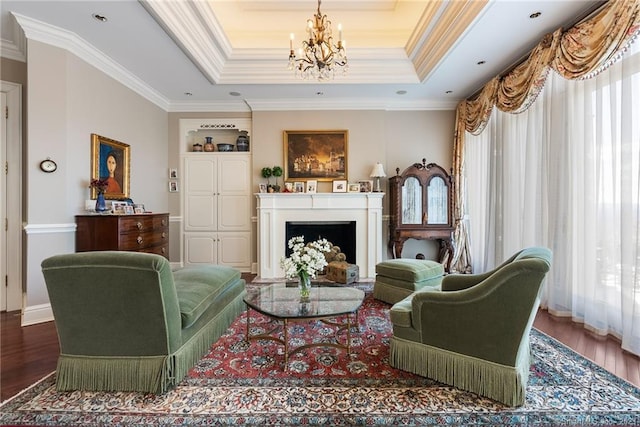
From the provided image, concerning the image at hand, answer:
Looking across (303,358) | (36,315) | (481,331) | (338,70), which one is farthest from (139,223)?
(481,331)

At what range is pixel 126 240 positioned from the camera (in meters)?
3.47

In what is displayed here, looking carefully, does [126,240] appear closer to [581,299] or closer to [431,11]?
[431,11]

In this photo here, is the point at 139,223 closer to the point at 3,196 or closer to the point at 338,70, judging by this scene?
the point at 3,196

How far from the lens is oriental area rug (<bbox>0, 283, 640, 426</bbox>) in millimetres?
1705

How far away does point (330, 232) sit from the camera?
536cm

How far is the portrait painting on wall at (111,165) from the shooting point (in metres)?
3.73

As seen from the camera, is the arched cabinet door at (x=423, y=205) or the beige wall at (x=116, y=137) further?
the arched cabinet door at (x=423, y=205)

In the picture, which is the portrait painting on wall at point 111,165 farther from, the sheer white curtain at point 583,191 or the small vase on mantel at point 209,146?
the sheer white curtain at point 583,191

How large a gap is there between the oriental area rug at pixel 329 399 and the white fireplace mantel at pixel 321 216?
2755 millimetres

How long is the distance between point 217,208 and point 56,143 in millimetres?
2508

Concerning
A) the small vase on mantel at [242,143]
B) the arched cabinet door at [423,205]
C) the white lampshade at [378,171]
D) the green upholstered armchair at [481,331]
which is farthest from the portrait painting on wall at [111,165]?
the arched cabinet door at [423,205]

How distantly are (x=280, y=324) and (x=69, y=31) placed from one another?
12.7ft

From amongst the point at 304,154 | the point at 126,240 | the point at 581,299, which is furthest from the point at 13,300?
the point at 581,299

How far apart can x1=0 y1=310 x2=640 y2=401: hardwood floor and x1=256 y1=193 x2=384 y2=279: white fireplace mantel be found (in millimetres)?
2517
